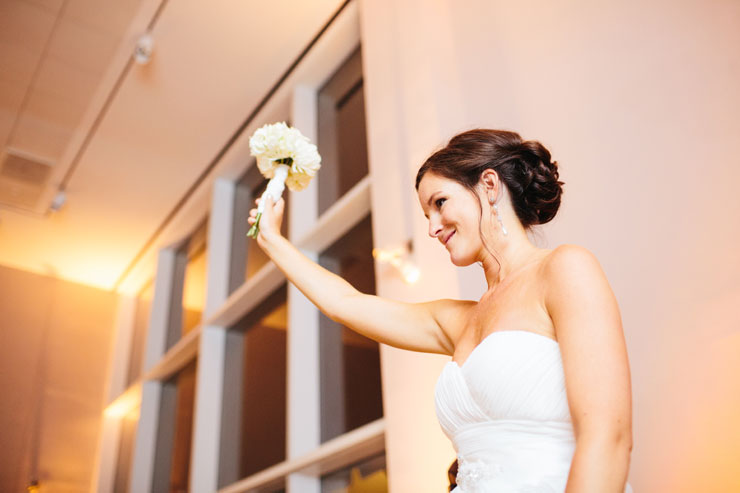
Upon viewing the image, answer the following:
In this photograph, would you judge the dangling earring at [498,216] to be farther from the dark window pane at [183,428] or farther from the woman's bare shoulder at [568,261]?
the dark window pane at [183,428]

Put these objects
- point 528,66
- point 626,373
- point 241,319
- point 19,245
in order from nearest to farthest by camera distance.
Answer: point 626,373 → point 528,66 → point 241,319 → point 19,245

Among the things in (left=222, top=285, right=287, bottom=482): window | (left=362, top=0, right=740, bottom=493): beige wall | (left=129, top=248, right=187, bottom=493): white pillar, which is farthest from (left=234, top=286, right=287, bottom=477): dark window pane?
(left=362, top=0, right=740, bottom=493): beige wall

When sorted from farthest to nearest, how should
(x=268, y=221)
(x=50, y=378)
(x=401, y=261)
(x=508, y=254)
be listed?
(x=50, y=378)
(x=401, y=261)
(x=268, y=221)
(x=508, y=254)

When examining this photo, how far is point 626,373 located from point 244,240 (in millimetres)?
3796

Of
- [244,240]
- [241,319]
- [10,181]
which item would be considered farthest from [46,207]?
[241,319]

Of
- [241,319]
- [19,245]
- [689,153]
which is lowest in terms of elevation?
[689,153]

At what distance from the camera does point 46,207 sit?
529cm

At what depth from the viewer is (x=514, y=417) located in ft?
4.38

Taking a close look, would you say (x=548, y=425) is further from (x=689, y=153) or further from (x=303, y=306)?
(x=303, y=306)

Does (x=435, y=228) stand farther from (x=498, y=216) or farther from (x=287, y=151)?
(x=287, y=151)

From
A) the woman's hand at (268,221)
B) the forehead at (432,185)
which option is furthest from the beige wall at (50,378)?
the forehead at (432,185)

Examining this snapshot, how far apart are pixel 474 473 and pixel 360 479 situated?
1.72 m

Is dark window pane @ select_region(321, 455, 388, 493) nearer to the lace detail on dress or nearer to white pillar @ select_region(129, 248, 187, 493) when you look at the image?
the lace detail on dress

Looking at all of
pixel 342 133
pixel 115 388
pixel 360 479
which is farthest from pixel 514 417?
pixel 115 388
